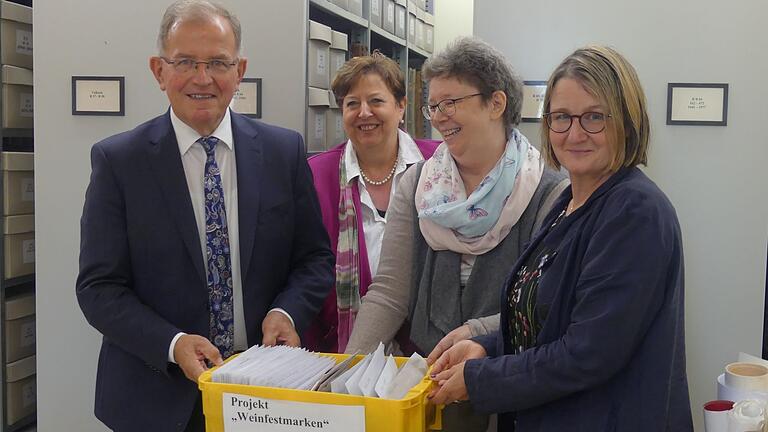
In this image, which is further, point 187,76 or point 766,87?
point 766,87

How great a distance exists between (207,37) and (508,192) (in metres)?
0.77

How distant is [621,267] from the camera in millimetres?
1159

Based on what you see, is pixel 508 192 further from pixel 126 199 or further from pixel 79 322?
pixel 79 322

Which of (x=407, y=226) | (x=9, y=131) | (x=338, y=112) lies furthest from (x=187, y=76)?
(x=9, y=131)

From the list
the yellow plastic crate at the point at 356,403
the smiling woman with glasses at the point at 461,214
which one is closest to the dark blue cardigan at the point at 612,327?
the yellow plastic crate at the point at 356,403

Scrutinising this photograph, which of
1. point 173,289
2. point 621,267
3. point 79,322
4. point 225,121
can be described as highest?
point 225,121

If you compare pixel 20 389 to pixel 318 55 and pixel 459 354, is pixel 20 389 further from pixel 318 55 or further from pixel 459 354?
pixel 459 354

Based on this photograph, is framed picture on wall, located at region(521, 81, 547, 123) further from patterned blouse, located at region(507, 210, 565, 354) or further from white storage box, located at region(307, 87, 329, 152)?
patterned blouse, located at region(507, 210, 565, 354)

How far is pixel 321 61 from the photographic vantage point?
9.38ft

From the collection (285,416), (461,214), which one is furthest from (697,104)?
(285,416)

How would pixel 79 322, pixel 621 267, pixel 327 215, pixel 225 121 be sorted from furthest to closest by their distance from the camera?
pixel 79 322, pixel 327 215, pixel 225 121, pixel 621 267

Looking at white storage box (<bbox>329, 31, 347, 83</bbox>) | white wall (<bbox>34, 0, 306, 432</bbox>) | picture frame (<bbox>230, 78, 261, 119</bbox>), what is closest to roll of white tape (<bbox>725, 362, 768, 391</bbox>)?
white wall (<bbox>34, 0, 306, 432</bbox>)

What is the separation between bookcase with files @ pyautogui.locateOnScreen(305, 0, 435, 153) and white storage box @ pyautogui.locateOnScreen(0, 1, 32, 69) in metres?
1.17

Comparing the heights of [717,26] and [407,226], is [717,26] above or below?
above
